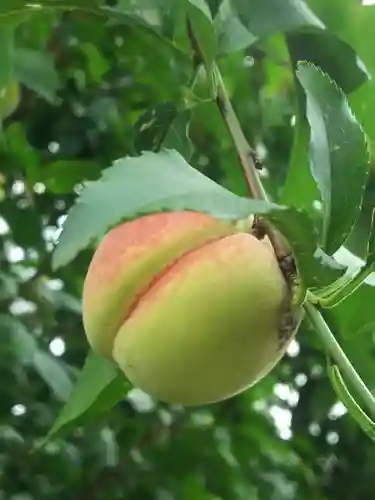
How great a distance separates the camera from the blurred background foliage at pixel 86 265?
0.95 m

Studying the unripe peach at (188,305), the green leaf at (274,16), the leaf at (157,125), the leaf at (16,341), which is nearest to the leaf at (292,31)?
the green leaf at (274,16)

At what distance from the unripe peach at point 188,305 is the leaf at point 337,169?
5 cm

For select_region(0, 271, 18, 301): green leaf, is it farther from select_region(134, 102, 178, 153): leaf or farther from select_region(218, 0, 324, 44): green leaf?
select_region(218, 0, 324, 44): green leaf

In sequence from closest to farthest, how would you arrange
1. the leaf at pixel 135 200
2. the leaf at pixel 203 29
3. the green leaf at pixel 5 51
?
the leaf at pixel 135 200
the leaf at pixel 203 29
the green leaf at pixel 5 51

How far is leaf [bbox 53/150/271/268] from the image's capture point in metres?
0.37

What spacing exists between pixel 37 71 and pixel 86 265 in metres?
0.21

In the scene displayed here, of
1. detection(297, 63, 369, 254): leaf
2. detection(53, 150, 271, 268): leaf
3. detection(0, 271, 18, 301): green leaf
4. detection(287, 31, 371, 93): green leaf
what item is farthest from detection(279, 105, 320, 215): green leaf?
detection(0, 271, 18, 301): green leaf

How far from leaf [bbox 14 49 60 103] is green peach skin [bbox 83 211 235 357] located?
45cm

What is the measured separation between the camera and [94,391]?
0.64 m

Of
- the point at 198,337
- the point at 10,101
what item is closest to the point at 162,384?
the point at 198,337

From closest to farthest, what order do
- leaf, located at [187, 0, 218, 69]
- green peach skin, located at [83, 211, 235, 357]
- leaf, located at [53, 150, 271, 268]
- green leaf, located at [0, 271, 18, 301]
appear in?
leaf, located at [53, 150, 271, 268] → green peach skin, located at [83, 211, 235, 357] → leaf, located at [187, 0, 218, 69] → green leaf, located at [0, 271, 18, 301]

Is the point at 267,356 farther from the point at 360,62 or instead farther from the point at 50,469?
the point at 50,469

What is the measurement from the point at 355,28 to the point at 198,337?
34cm

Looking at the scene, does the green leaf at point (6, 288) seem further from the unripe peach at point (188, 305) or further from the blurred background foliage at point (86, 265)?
the unripe peach at point (188, 305)
